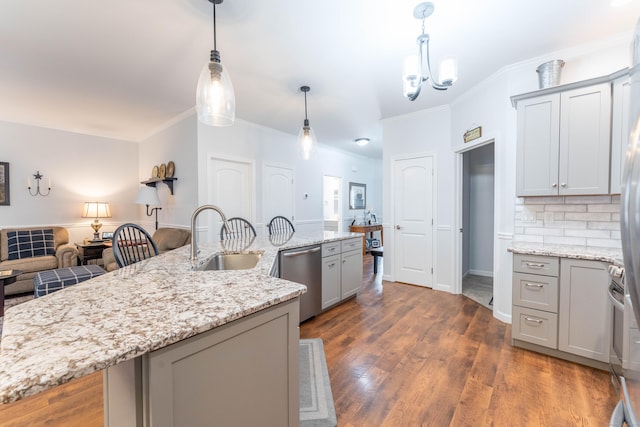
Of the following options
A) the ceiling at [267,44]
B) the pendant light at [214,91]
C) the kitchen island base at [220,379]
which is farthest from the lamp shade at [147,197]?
the kitchen island base at [220,379]

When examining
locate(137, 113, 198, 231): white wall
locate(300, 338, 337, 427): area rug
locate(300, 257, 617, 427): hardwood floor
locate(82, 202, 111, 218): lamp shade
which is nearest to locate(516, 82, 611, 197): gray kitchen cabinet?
locate(300, 257, 617, 427): hardwood floor

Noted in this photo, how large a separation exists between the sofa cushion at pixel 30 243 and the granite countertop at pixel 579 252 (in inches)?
235

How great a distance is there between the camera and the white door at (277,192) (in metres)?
4.72

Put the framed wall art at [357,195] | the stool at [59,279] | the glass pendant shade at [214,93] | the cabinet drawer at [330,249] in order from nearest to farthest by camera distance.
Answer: the glass pendant shade at [214,93], the stool at [59,279], the cabinet drawer at [330,249], the framed wall art at [357,195]

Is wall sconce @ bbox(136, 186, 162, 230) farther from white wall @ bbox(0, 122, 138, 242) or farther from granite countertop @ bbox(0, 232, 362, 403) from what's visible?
granite countertop @ bbox(0, 232, 362, 403)

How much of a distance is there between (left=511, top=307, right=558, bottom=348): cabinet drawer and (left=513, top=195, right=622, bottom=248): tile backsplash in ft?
2.46

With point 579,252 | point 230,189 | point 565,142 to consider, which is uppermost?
point 565,142

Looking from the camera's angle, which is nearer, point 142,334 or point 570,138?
point 142,334

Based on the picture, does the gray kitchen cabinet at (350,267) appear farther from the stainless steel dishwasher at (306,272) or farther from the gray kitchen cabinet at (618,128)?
the gray kitchen cabinet at (618,128)

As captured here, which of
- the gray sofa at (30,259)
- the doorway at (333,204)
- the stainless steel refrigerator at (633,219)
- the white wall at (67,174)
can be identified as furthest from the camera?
the doorway at (333,204)

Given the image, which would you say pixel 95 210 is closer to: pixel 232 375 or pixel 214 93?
→ pixel 214 93

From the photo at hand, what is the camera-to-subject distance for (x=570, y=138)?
2.23m

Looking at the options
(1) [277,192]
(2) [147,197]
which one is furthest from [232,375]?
(2) [147,197]

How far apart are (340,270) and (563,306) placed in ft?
6.33
